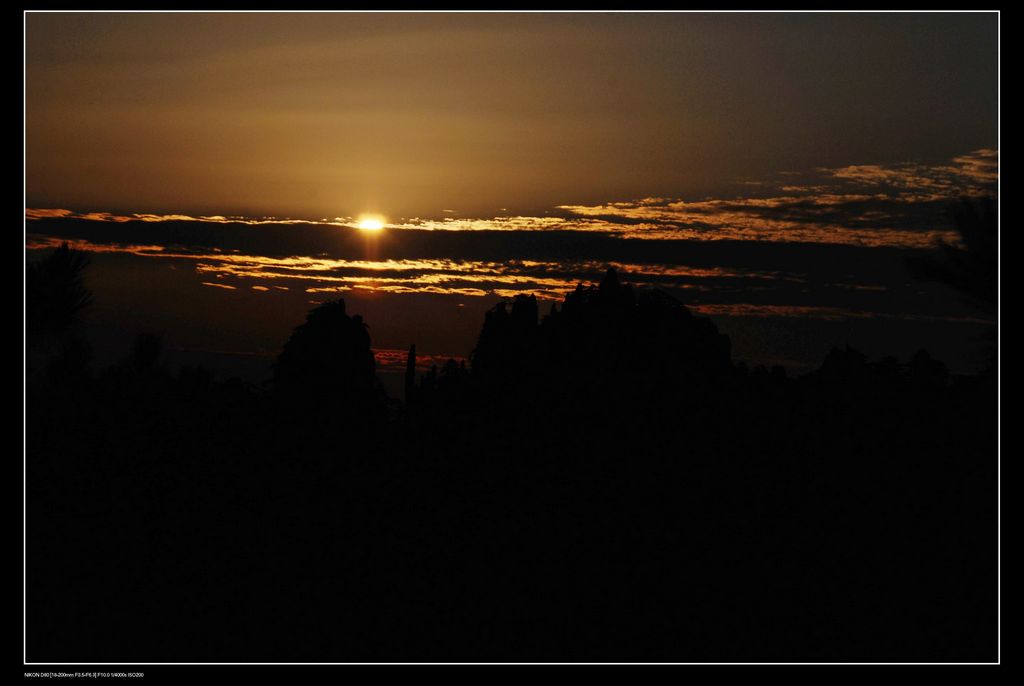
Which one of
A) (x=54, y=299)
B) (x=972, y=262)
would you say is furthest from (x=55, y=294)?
(x=972, y=262)

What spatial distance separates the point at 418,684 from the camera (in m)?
13.4

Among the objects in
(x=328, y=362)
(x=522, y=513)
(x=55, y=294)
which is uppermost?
(x=55, y=294)

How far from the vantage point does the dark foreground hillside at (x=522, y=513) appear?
17359mm

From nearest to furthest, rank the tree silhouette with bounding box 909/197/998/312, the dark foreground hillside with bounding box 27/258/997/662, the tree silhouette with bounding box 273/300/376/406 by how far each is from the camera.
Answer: the tree silhouette with bounding box 909/197/998/312, the dark foreground hillside with bounding box 27/258/997/662, the tree silhouette with bounding box 273/300/376/406

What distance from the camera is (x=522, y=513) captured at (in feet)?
72.0

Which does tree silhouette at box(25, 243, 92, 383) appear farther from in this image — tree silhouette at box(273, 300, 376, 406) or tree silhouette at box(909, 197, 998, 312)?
tree silhouette at box(273, 300, 376, 406)

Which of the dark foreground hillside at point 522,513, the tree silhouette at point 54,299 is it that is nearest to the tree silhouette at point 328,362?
the dark foreground hillside at point 522,513

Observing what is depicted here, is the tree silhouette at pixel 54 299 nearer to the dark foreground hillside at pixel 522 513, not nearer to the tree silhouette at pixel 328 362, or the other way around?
the dark foreground hillside at pixel 522 513

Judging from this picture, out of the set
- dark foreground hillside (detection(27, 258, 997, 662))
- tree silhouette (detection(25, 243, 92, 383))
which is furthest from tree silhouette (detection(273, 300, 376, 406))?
tree silhouette (detection(25, 243, 92, 383))

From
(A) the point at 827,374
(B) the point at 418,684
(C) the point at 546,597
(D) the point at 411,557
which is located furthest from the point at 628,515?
(B) the point at 418,684

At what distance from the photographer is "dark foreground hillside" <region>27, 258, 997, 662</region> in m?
17.4

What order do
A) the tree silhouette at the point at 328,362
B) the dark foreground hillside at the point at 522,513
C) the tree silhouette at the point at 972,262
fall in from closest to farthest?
the tree silhouette at the point at 972,262, the dark foreground hillside at the point at 522,513, the tree silhouette at the point at 328,362

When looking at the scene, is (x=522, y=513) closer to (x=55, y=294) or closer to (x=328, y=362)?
(x=328, y=362)
